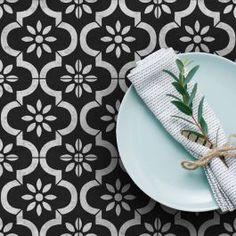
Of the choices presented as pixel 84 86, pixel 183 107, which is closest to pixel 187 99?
pixel 183 107

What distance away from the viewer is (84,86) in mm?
907

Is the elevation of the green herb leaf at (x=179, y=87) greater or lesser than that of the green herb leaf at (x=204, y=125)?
greater

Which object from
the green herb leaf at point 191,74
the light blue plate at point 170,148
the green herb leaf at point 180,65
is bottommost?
the light blue plate at point 170,148

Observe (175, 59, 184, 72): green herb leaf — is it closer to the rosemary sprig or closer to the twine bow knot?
the rosemary sprig

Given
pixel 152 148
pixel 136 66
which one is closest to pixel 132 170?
pixel 152 148

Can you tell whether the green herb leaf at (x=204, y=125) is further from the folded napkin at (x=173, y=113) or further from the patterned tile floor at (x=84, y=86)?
the patterned tile floor at (x=84, y=86)

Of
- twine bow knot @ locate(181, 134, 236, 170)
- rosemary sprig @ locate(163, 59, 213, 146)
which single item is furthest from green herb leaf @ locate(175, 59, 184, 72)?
twine bow knot @ locate(181, 134, 236, 170)

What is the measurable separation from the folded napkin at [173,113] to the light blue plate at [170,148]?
0.06 ft

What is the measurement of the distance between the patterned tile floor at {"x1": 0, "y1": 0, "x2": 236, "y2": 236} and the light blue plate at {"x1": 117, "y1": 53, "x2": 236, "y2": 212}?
0.05 metres

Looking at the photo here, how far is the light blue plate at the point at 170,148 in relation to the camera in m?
0.87

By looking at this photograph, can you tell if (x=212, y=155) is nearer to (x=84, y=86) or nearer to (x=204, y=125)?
(x=204, y=125)

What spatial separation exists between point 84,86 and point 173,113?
16 cm

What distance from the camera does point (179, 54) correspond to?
85 centimetres

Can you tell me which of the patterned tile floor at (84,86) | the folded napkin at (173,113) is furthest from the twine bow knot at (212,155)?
the patterned tile floor at (84,86)
